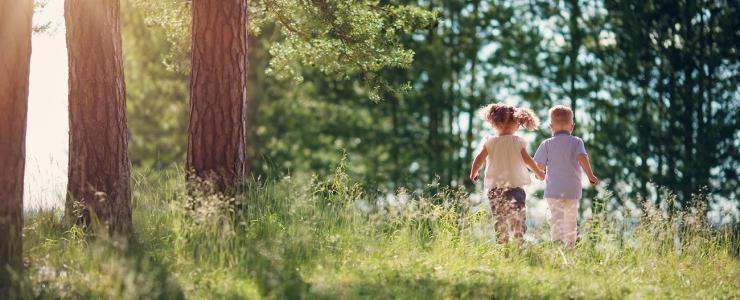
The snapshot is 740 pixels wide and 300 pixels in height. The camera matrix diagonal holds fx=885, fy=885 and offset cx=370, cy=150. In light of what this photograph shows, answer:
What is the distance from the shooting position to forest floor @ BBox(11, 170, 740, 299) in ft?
21.3

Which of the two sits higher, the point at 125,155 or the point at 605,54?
the point at 605,54

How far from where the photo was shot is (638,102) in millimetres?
15344

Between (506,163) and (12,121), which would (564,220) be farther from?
(12,121)

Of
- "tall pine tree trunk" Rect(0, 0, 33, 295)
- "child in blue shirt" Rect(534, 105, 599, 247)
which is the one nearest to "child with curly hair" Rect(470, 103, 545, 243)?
"child in blue shirt" Rect(534, 105, 599, 247)

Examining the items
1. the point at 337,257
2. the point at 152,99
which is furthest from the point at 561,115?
the point at 152,99

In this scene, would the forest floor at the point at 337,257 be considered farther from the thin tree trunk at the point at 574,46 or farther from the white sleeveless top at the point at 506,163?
the thin tree trunk at the point at 574,46

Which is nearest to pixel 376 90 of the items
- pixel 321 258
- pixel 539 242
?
pixel 539 242

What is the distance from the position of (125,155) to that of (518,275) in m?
4.04

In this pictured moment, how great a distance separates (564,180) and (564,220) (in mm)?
411

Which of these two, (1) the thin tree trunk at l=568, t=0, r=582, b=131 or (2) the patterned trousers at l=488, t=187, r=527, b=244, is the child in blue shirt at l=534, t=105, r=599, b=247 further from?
(1) the thin tree trunk at l=568, t=0, r=582, b=131

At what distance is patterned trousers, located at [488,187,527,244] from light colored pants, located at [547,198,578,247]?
33 centimetres

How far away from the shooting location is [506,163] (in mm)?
9062

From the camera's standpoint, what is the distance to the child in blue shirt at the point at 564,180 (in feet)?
29.7

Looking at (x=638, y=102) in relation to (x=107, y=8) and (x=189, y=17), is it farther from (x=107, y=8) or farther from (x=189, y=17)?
(x=107, y=8)
